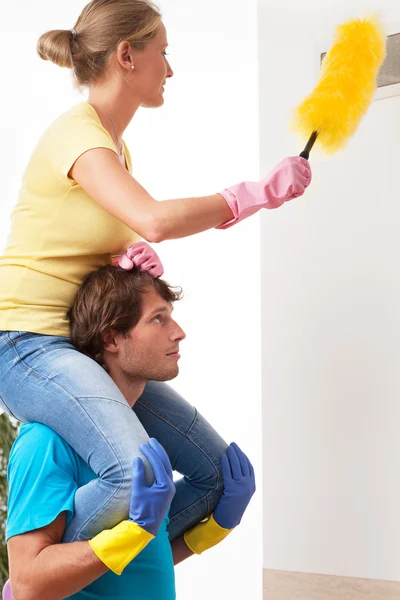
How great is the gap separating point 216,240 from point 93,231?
116 cm

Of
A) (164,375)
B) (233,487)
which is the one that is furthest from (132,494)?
(233,487)

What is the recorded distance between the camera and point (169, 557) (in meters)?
1.81

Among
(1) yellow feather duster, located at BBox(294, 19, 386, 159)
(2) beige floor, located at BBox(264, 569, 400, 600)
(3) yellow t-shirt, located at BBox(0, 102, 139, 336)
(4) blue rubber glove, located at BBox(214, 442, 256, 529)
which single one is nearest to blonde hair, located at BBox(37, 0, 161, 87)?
(3) yellow t-shirt, located at BBox(0, 102, 139, 336)

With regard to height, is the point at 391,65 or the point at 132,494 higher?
the point at 391,65

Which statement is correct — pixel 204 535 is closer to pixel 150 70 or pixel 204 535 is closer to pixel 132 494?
pixel 132 494

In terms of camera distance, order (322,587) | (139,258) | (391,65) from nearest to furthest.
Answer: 1. (139,258)
2. (391,65)
3. (322,587)

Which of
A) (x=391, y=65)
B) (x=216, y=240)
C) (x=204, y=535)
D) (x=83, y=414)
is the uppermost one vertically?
(x=391, y=65)

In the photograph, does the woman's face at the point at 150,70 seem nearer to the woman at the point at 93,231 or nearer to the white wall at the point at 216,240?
the woman at the point at 93,231

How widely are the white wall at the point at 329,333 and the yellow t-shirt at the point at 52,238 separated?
666 millimetres

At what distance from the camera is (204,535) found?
2.00m

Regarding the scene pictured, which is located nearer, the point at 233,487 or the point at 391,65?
the point at 233,487

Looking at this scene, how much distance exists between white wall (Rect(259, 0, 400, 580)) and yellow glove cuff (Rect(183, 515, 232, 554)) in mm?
337

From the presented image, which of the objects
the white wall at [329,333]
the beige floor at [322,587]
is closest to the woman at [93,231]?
the white wall at [329,333]

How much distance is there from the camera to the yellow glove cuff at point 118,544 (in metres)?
1.54
